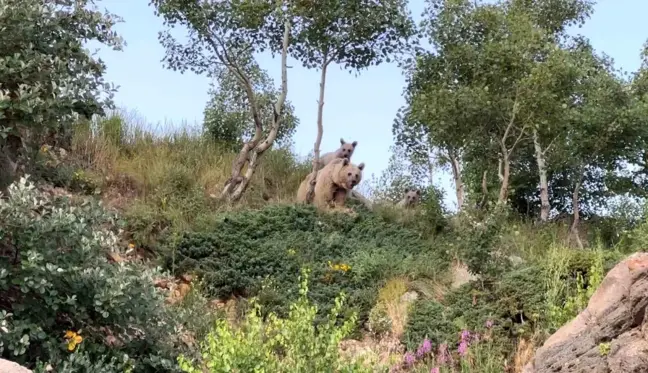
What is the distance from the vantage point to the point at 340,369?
4.97m

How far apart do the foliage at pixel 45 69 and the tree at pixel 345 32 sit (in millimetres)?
7675

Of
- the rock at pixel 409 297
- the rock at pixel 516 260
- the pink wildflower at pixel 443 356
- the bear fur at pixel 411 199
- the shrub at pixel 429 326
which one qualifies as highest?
the bear fur at pixel 411 199

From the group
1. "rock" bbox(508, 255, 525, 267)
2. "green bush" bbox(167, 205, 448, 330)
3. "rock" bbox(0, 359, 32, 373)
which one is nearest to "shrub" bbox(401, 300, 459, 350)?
"green bush" bbox(167, 205, 448, 330)

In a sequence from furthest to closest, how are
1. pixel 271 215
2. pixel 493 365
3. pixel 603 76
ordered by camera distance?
pixel 603 76
pixel 271 215
pixel 493 365

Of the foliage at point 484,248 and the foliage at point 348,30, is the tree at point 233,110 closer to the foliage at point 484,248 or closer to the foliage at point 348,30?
the foliage at point 348,30

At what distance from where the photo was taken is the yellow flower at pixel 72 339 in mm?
5191

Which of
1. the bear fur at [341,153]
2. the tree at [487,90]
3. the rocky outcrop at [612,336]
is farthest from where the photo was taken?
the bear fur at [341,153]

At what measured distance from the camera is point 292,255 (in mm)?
10117

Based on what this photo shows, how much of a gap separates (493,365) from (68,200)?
427 centimetres

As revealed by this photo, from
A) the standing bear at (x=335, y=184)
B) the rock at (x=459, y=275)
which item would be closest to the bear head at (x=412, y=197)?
the standing bear at (x=335, y=184)

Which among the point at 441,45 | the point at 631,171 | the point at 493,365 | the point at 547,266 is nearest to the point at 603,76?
the point at 631,171

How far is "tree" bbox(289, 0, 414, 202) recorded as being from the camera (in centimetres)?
1327

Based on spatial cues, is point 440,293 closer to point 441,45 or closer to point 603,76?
point 441,45

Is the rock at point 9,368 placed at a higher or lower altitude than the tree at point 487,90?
lower
